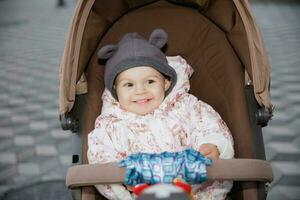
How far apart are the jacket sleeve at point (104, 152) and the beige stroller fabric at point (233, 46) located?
12 cm

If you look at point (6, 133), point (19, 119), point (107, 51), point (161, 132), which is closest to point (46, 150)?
point (6, 133)

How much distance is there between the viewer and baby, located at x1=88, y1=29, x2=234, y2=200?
1287mm

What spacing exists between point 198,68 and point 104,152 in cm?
57

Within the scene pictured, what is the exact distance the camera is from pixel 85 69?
61.1 inches

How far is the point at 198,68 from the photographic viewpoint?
165cm

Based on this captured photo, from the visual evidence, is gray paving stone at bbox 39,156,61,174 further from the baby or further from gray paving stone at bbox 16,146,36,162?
the baby

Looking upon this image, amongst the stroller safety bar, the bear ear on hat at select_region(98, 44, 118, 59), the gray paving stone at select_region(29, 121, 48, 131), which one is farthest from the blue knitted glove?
the gray paving stone at select_region(29, 121, 48, 131)

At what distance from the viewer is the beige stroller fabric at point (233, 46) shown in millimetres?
1259

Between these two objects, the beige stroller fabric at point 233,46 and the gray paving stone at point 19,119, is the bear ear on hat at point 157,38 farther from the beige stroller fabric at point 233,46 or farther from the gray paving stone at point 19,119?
the gray paving stone at point 19,119

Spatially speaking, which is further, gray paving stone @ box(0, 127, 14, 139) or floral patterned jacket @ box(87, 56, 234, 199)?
gray paving stone @ box(0, 127, 14, 139)

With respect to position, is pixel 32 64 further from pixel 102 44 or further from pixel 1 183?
pixel 102 44

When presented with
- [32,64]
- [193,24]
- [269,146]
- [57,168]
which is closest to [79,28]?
[193,24]

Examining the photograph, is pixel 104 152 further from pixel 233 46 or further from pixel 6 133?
pixel 6 133

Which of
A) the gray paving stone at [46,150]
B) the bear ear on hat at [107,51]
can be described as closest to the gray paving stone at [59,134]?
the gray paving stone at [46,150]
